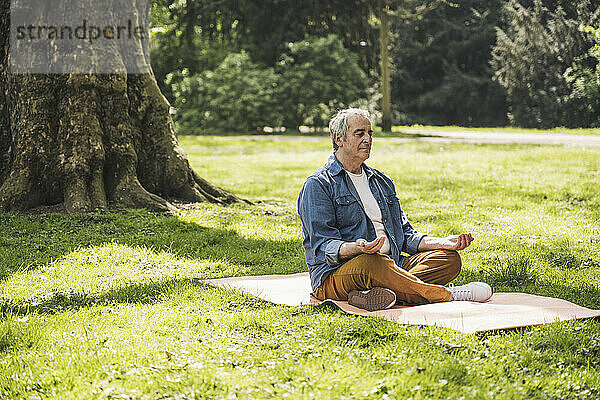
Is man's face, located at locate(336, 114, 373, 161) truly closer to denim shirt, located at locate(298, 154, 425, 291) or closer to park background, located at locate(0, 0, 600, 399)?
denim shirt, located at locate(298, 154, 425, 291)

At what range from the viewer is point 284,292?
5.60 meters

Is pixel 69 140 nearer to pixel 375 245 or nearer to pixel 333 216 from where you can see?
pixel 333 216

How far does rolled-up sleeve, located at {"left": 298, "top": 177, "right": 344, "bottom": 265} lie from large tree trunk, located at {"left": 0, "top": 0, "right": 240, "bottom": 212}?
412cm

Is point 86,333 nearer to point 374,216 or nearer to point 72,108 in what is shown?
point 374,216

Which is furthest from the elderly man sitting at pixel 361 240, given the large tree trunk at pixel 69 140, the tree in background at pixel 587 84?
the tree in background at pixel 587 84

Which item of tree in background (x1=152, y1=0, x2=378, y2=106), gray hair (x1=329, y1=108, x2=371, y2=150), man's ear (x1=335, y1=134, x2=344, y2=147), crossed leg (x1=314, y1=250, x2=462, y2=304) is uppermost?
tree in background (x1=152, y1=0, x2=378, y2=106)

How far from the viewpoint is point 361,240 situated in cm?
468

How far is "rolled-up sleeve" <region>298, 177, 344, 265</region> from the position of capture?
4957mm

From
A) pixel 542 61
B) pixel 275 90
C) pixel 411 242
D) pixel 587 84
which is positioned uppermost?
pixel 542 61

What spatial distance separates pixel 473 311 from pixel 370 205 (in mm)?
1062

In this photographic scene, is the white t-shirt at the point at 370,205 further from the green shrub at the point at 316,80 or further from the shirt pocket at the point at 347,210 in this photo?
the green shrub at the point at 316,80

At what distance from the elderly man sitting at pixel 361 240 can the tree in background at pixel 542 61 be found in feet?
92.4

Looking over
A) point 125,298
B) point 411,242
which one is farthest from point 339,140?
point 125,298

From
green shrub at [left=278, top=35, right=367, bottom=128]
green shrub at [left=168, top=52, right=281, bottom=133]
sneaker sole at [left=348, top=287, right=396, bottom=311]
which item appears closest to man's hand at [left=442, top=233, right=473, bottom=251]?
sneaker sole at [left=348, top=287, right=396, bottom=311]
